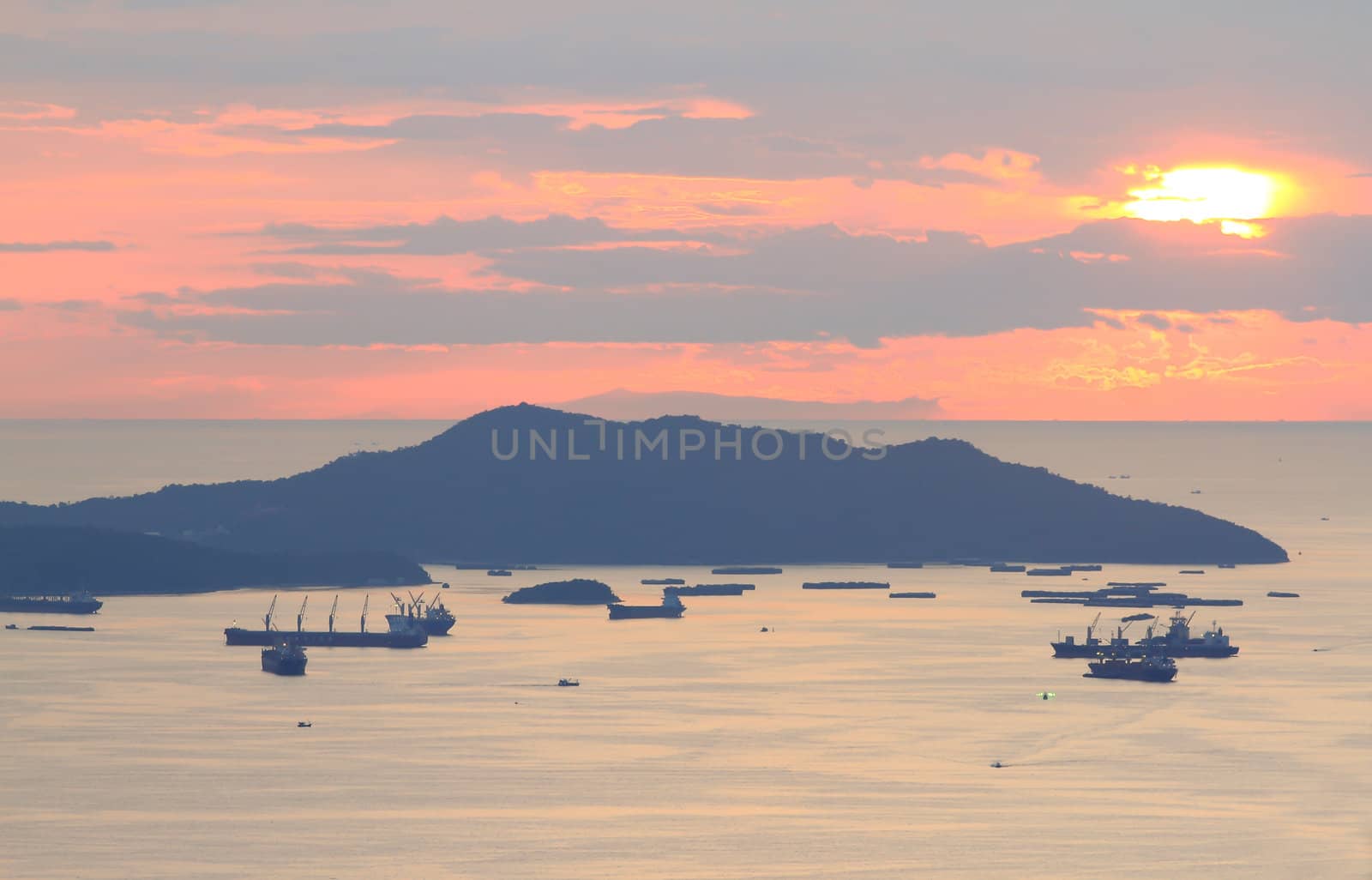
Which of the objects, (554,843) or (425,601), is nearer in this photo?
(554,843)

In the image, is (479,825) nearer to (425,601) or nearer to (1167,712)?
(1167,712)

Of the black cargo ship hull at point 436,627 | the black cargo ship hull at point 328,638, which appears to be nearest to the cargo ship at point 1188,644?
the black cargo ship hull at point 436,627

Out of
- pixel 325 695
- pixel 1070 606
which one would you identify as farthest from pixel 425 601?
pixel 325 695

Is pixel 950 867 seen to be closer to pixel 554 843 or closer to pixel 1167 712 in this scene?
pixel 554 843

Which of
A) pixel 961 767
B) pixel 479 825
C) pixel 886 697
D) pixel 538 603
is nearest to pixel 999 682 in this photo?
pixel 886 697

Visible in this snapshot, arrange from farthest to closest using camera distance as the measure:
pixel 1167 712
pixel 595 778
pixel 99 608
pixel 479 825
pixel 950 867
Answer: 1. pixel 99 608
2. pixel 1167 712
3. pixel 595 778
4. pixel 479 825
5. pixel 950 867

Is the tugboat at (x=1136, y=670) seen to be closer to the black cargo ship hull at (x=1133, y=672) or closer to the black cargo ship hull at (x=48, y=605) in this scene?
the black cargo ship hull at (x=1133, y=672)

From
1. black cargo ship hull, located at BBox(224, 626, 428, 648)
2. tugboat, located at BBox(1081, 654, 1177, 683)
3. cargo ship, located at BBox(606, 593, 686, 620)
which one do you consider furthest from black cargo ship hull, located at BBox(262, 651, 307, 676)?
tugboat, located at BBox(1081, 654, 1177, 683)

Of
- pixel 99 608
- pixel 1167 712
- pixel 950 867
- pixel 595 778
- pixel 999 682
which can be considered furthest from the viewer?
pixel 99 608

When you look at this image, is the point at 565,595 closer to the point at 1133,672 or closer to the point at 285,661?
the point at 285,661
